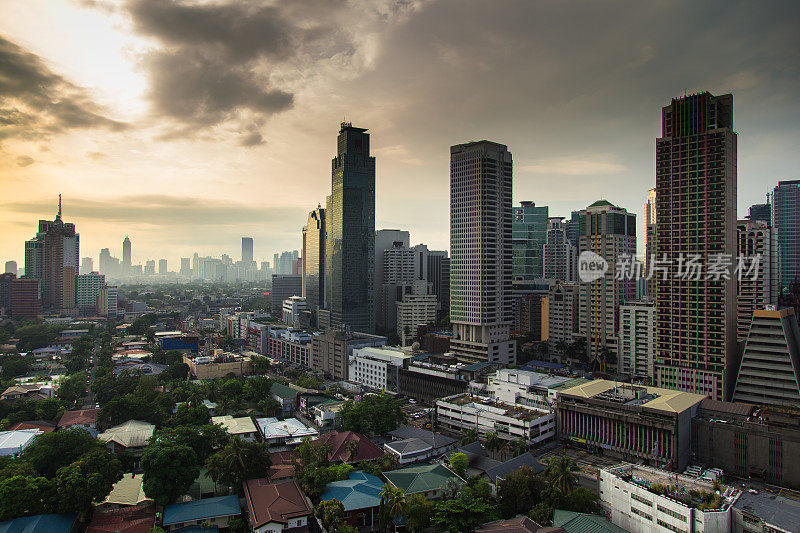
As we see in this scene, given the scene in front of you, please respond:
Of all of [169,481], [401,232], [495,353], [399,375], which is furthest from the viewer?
[401,232]

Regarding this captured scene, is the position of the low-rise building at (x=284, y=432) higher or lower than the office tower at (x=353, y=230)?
lower

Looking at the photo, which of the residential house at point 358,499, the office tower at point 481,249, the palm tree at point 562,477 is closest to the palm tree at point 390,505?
the residential house at point 358,499

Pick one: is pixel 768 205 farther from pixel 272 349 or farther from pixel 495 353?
pixel 272 349

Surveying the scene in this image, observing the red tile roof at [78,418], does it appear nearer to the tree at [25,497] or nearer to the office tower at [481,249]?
the tree at [25,497]

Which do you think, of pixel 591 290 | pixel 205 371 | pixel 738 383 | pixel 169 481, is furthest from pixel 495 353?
pixel 169 481

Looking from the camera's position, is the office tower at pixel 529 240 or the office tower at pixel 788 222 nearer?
the office tower at pixel 788 222

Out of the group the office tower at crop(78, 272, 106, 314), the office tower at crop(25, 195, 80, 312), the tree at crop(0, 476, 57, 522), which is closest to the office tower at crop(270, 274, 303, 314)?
the office tower at crop(78, 272, 106, 314)

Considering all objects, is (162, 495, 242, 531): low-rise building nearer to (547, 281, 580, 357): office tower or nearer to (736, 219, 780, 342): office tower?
(547, 281, 580, 357): office tower
